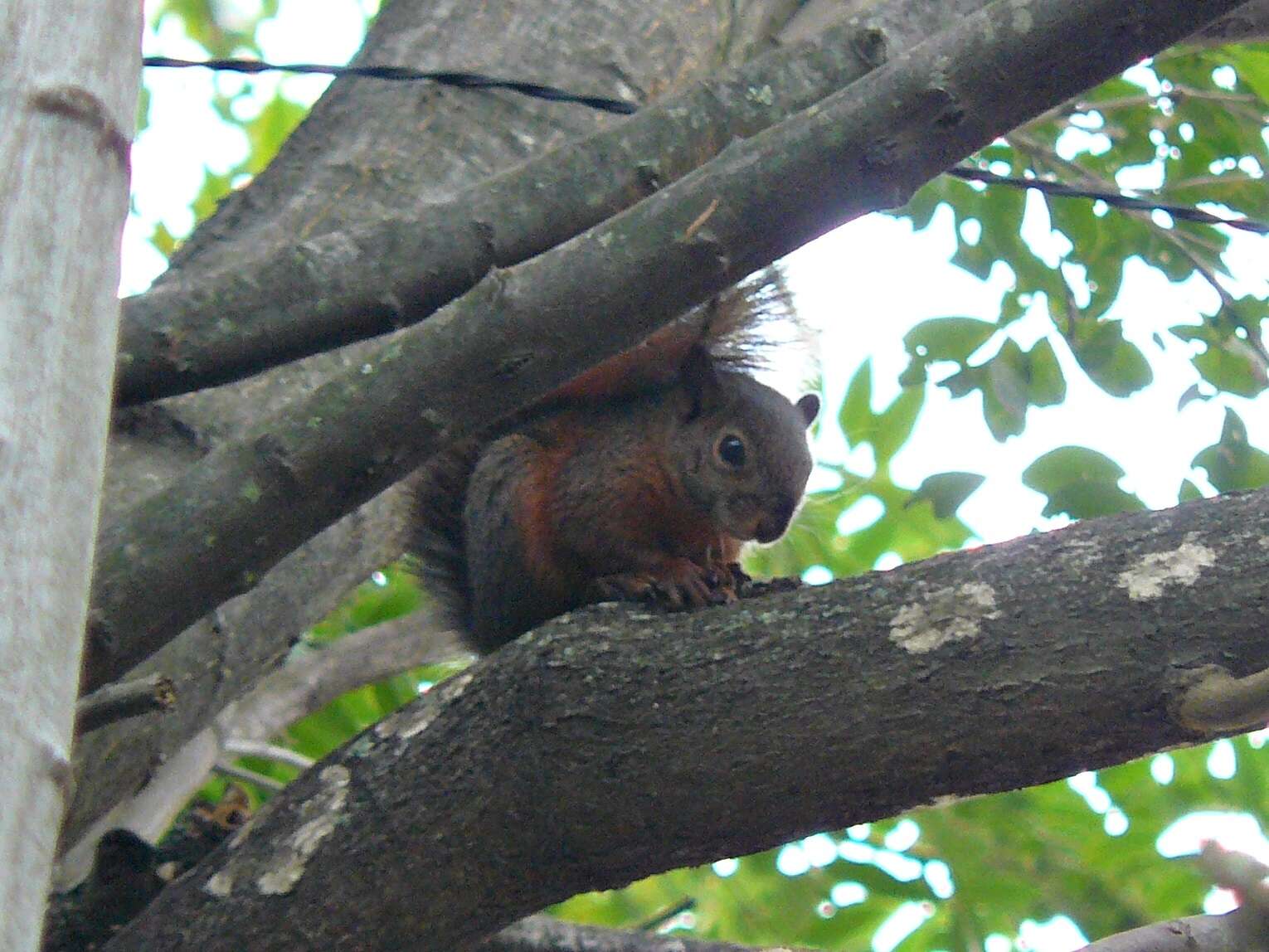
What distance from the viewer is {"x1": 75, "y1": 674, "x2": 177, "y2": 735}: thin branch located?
151 cm

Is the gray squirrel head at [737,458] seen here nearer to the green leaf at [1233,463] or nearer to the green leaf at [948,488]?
the green leaf at [948,488]

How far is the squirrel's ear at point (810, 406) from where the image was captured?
360 centimetres

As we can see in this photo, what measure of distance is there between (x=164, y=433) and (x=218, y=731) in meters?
0.91

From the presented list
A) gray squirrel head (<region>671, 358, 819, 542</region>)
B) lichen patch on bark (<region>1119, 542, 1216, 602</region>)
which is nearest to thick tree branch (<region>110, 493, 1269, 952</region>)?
lichen patch on bark (<region>1119, 542, 1216, 602</region>)

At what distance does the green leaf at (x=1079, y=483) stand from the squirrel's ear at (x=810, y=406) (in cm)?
113

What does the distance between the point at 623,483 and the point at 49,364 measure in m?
2.04

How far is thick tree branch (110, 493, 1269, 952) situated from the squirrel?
0.68 m

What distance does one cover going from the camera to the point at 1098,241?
3.19 meters

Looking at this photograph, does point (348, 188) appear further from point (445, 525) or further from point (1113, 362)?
point (1113, 362)

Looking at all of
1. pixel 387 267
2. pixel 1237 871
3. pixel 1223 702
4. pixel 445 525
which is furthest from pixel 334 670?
pixel 1237 871

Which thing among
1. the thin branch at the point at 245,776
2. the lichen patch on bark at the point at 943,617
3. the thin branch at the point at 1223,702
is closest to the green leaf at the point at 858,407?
the thin branch at the point at 245,776

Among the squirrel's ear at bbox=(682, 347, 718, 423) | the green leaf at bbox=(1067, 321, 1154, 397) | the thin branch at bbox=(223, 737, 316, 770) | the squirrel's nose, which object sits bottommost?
the thin branch at bbox=(223, 737, 316, 770)

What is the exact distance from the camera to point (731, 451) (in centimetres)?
317

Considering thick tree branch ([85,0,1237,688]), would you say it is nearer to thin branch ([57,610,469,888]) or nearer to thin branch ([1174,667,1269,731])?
thin branch ([1174,667,1269,731])
